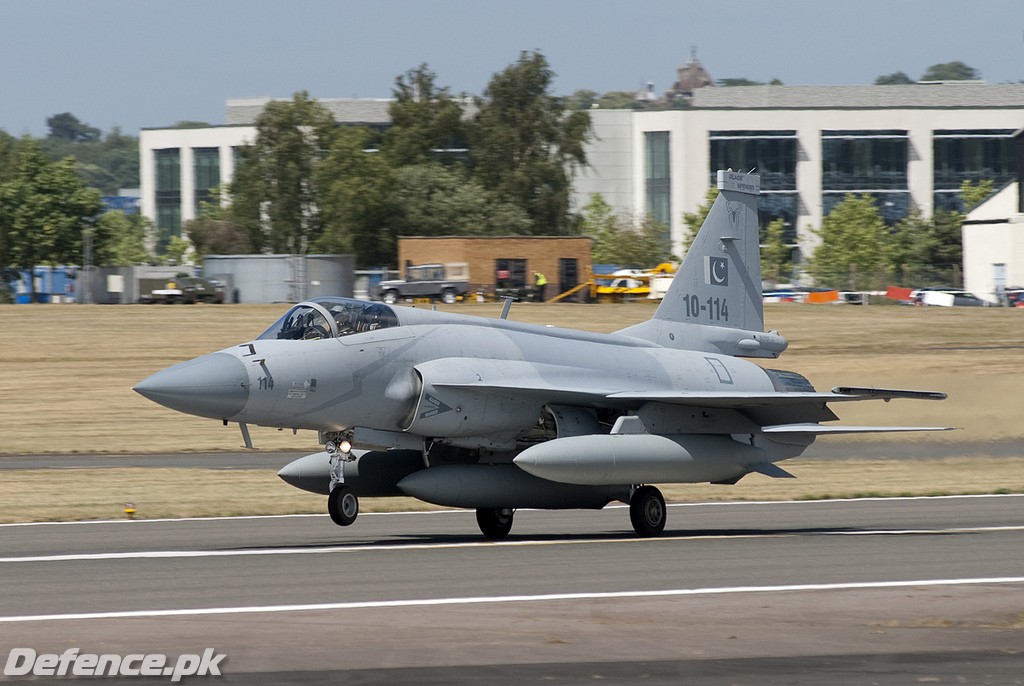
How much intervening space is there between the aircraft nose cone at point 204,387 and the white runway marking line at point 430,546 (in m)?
1.50

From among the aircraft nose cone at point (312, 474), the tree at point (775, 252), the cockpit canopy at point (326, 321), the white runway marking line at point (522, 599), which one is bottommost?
the white runway marking line at point (522, 599)

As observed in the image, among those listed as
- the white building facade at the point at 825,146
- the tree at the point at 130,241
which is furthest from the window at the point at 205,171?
the white building facade at the point at 825,146

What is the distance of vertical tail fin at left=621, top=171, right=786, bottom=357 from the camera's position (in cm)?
2034

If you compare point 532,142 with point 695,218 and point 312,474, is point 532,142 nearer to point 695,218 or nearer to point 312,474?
point 695,218

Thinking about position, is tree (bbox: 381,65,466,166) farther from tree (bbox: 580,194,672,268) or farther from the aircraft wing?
the aircraft wing

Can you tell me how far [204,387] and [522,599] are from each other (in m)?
4.74

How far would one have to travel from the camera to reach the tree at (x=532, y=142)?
274 feet

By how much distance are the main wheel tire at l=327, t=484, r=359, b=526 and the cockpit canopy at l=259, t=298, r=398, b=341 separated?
5.90 ft

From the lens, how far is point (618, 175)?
384ft

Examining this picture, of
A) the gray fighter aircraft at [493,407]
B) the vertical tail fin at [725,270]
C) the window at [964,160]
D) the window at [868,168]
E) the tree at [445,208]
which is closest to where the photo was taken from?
the gray fighter aircraft at [493,407]

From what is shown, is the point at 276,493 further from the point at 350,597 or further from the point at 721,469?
the point at 350,597

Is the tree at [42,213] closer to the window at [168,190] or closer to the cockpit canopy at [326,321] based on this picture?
the window at [168,190]

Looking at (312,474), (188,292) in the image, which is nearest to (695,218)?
(188,292)

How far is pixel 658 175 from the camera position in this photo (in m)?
107
